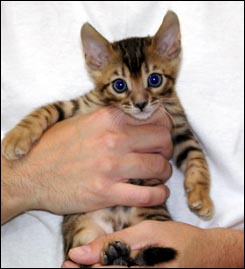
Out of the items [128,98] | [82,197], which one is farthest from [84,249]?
[128,98]

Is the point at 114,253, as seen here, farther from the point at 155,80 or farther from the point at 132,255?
the point at 155,80

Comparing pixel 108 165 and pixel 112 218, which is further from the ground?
pixel 108 165

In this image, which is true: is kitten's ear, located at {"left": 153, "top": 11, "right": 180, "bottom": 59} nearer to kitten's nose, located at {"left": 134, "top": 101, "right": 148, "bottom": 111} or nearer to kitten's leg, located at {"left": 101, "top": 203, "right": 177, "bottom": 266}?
kitten's nose, located at {"left": 134, "top": 101, "right": 148, "bottom": 111}

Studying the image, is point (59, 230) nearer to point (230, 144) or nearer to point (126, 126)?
point (126, 126)

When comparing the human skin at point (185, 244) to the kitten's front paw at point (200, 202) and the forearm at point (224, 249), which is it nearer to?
the forearm at point (224, 249)

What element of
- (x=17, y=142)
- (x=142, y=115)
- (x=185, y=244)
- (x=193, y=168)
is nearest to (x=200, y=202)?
(x=193, y=168)

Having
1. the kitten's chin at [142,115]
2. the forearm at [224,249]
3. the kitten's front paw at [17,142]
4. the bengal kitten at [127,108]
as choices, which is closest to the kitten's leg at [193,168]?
the bengal kitten at [127,108]

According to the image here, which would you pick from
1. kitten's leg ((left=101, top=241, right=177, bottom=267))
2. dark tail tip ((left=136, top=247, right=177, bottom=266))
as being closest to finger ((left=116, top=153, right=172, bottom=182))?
kitten's leg ((left=101, top=241, right=177, bottom=267))
